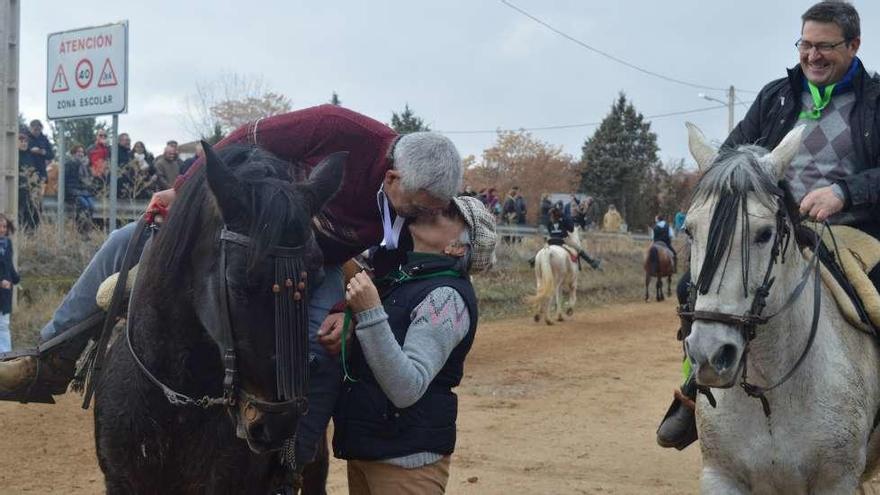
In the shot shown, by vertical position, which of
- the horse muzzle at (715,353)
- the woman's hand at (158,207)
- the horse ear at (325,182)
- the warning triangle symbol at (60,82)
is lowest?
the horse muzzle at (715,353)

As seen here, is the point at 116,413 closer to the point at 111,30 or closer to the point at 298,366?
the point at 298,366

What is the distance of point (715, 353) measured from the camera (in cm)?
339

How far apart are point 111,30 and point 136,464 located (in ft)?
29.1

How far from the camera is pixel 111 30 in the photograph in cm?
1093

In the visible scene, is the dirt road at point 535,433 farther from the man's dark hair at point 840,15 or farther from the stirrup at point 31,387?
the man's dark hair at point 840,15

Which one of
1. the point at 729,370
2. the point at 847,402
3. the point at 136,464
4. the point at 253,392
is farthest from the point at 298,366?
the point at 847,402

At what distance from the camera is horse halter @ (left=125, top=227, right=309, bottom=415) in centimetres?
278

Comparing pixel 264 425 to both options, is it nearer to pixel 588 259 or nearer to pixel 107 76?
pixel 107 76

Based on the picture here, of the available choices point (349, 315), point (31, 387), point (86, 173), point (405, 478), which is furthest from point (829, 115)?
point (86, 173)

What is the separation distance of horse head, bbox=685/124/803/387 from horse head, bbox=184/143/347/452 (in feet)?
5.11

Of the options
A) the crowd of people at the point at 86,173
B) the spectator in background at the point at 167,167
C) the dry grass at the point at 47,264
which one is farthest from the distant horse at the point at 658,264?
the dry grass at the point at 47,264

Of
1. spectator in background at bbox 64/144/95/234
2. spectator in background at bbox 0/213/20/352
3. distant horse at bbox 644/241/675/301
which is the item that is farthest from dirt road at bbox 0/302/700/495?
distant horse at bbox 644/241/675/301

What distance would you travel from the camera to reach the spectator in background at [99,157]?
49.0ft

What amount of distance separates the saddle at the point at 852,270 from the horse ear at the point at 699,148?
597 millimetres
